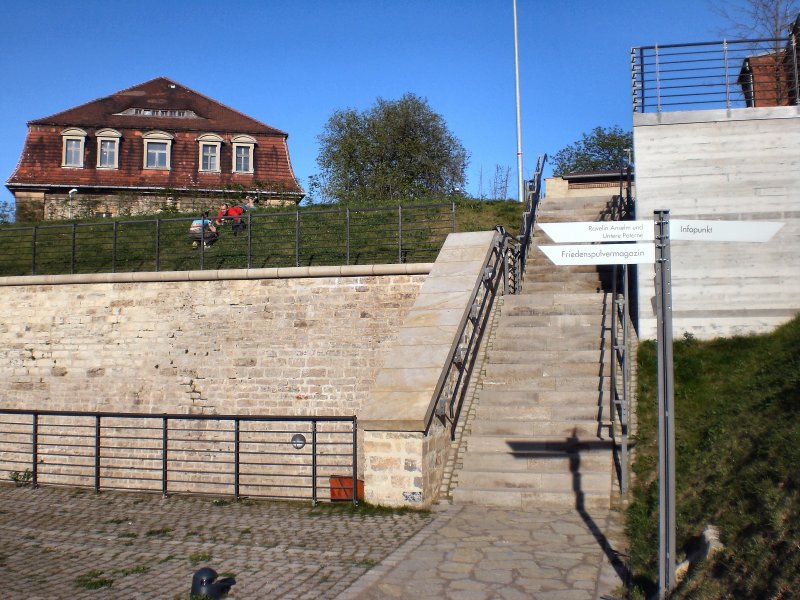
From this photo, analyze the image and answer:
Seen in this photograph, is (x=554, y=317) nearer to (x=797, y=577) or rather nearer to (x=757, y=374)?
(x=757, y=374)

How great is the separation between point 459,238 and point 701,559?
6789mm

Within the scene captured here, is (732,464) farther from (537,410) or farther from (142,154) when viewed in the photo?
(142,154)

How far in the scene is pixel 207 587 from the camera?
5297 mm

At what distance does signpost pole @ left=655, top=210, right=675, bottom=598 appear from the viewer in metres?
5.09

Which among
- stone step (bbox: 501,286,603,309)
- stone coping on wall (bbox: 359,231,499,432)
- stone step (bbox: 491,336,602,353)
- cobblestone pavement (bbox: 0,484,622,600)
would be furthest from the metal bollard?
stone step (bbox: 501,286,603,309)

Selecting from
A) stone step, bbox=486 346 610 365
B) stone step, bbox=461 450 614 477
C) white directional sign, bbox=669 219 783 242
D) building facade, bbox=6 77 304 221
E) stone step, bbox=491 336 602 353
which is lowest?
stone step, bbox=461 450 614 477

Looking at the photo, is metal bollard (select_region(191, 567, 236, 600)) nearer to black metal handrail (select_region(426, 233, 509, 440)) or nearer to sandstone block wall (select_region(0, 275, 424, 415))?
black metal handrail (select_region(426, 233, 509, 440))

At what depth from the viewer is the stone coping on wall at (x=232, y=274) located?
14.1m

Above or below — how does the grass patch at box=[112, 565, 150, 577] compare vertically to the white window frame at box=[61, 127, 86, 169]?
below

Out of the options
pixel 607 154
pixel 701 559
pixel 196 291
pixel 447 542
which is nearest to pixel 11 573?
pixel 447 542

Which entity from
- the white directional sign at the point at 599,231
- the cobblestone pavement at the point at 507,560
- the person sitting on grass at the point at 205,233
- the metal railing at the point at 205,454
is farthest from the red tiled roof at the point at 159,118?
the white directional sign at the point at 599,231

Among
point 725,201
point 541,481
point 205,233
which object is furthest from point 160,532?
point 205,233

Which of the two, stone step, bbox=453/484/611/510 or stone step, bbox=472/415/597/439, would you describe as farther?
stone step, bbox=472/415/597/439

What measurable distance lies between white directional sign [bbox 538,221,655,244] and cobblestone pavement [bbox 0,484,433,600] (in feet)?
9.59
